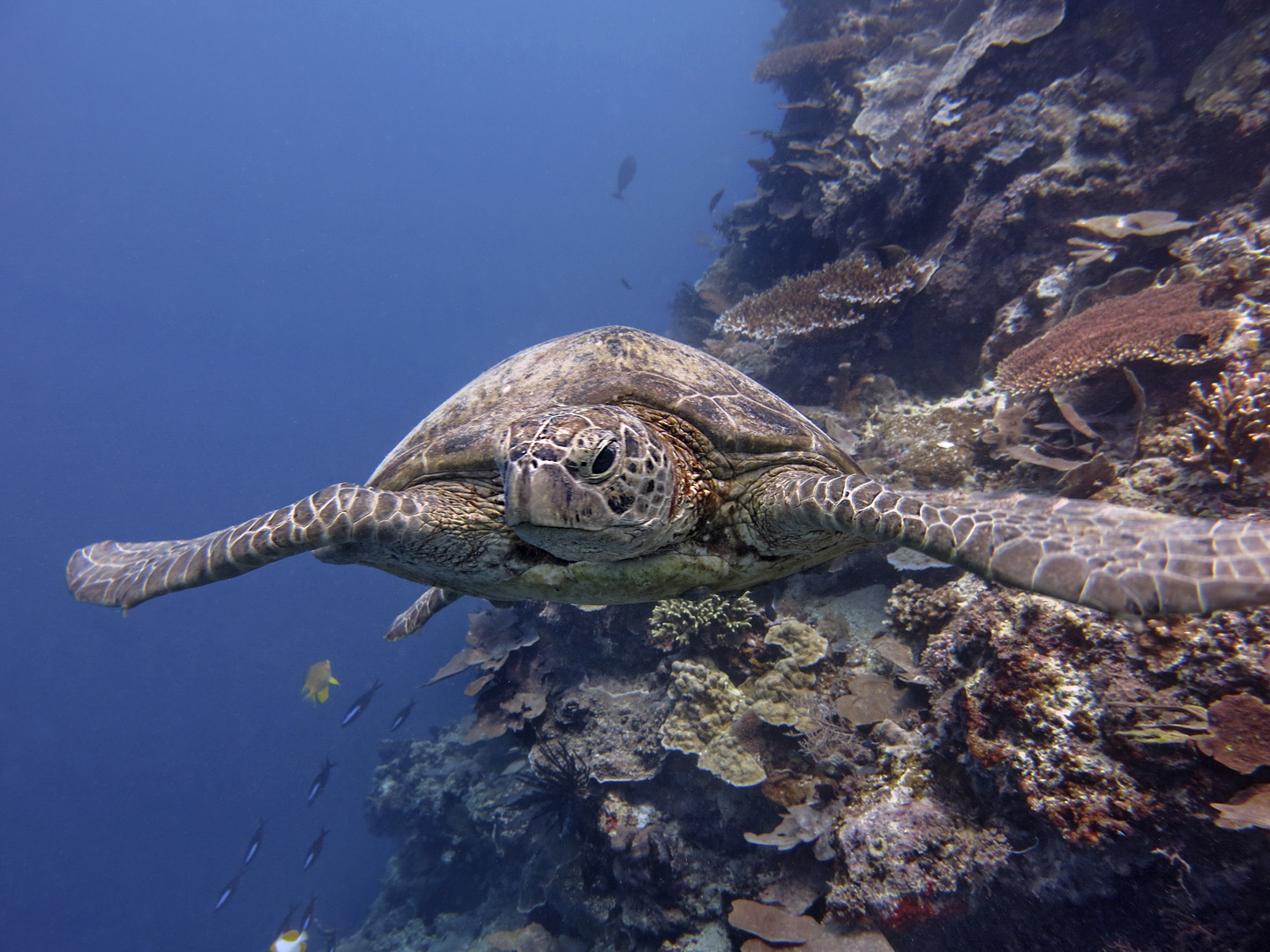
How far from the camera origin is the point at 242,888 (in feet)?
127

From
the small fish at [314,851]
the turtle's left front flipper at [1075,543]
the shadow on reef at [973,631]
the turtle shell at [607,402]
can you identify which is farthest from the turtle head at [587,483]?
the small fish at [314,851]

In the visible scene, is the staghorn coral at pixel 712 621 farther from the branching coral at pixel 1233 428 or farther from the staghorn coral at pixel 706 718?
the branching coral at pixel 1233 428

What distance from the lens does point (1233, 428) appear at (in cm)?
335

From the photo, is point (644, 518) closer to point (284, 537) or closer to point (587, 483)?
point (587, 483)

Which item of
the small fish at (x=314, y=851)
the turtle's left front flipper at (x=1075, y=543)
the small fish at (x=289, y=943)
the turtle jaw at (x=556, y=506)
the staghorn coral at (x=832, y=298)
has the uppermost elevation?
the staghorn coral at (x=832, y=298)

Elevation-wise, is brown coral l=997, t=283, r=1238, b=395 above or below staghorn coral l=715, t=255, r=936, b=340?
below

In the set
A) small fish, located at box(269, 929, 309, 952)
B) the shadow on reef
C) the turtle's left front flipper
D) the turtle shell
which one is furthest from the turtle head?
small fish, located at box(269, 929, 309, 952)

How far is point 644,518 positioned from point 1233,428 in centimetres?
382

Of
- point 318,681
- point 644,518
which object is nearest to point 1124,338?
→ point 644,518

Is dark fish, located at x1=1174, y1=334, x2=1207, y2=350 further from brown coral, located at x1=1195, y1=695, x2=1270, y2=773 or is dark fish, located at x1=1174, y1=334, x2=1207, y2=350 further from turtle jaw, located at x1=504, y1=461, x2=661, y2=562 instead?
turtle jaw, located at x1=504, y1=461, x2=661, y2=562

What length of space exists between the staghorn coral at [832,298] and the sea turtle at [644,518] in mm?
3680

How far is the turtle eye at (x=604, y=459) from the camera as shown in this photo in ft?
8.24

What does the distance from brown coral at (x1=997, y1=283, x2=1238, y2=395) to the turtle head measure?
416 cm

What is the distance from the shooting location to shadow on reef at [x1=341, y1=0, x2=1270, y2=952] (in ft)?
7.95
